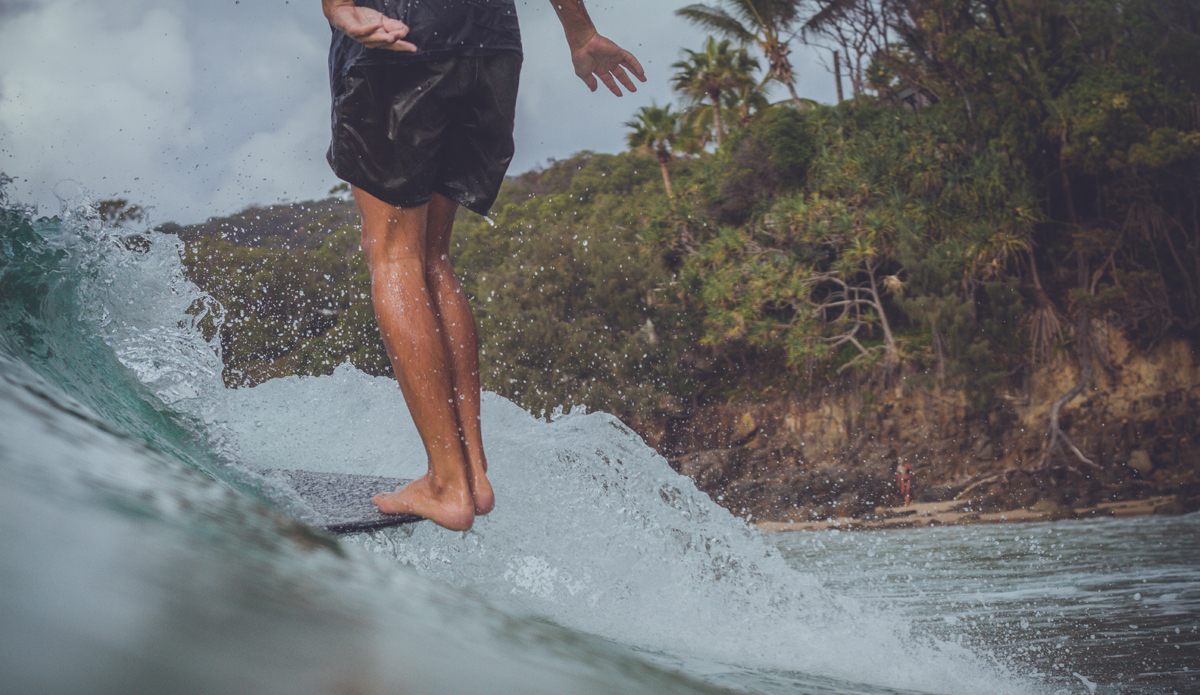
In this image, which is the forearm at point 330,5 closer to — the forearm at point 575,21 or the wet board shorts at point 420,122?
the wet board shorts at point 420,122

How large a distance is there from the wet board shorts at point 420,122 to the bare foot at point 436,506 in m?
0.51

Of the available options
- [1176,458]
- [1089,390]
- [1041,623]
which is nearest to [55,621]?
[1041,623]

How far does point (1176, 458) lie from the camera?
13148 millimetres

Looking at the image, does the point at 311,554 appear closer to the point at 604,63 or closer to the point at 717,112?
the point at 604,63

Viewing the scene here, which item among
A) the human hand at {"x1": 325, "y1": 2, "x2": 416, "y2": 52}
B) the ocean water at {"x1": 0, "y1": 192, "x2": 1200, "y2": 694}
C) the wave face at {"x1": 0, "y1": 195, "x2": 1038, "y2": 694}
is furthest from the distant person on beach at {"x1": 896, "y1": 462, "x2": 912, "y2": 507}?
the human hand at {"x1": 325, "y1": 2, "x2": 416, "y2": 52}

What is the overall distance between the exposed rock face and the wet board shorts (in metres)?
13.2

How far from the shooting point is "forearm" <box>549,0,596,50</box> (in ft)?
5.99

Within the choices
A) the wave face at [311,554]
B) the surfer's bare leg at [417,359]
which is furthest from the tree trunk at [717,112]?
the surfer's bare leg at [417,359]

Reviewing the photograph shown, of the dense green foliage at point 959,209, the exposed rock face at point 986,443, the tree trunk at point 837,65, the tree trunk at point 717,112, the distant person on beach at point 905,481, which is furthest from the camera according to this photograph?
the tree trunk at point 717,112

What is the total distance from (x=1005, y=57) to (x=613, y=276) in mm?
10375

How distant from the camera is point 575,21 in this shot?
1854 mm

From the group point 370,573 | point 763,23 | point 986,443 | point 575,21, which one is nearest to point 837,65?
point 763,23

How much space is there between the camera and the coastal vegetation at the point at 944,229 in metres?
12.8

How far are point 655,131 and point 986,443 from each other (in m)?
10.7
